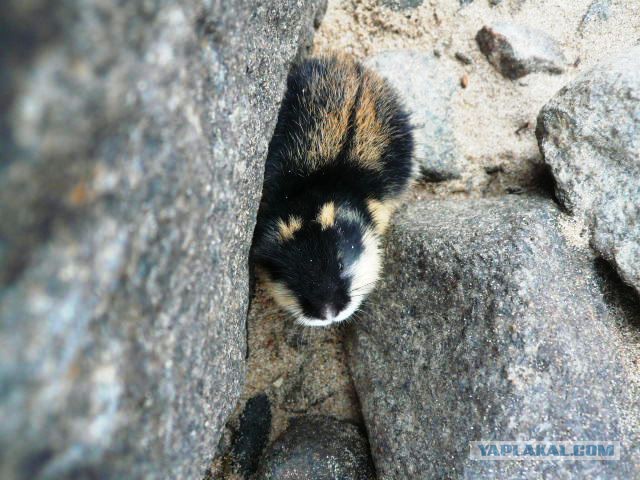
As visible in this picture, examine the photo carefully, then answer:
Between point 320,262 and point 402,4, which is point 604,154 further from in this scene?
point 402,4

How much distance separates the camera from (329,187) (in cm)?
257

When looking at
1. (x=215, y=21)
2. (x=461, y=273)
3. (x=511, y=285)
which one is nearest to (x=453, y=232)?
(x=461, y=273)

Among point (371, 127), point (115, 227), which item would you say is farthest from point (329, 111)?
point (115, 227)

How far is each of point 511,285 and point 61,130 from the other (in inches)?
65.8

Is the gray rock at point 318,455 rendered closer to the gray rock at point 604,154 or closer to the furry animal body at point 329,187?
the furry animal body at point 329,187

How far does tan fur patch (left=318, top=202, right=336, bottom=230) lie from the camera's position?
7.90ft

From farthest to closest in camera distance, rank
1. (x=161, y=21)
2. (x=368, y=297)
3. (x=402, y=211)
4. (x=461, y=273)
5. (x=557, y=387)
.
A: 1. (x=402, y=211)
2. (x=368, y=297)
3. (x=461, y=273)
4. (x=557, y=387)
5. (x=161, y=21)

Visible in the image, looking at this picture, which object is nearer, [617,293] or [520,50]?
[617,293]

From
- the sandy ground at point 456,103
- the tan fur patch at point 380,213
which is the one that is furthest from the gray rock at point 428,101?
the tan fur patch at point 380,213

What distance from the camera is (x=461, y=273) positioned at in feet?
7.29

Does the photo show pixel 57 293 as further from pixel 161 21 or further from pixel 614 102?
pixel 614 102

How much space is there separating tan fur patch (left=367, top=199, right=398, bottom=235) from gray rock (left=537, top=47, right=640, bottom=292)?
2.50ft

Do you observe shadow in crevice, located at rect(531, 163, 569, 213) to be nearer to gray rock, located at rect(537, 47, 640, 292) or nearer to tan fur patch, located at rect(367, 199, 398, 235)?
gray rock, located at rect(537, 47, 640, 292)

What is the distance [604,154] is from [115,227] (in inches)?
77.8
